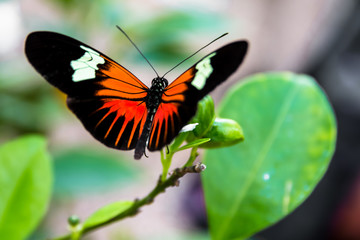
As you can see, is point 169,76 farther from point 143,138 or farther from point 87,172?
point 143,138

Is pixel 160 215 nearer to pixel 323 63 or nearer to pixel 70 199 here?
pixel 323 63

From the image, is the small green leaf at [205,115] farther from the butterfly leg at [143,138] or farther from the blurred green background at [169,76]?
the blurred green background at [169,76]

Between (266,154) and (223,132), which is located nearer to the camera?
(223,132)

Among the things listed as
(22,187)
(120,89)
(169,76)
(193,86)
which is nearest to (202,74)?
(193,86)

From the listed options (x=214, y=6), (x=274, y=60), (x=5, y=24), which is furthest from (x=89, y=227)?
(x=274, y=60)

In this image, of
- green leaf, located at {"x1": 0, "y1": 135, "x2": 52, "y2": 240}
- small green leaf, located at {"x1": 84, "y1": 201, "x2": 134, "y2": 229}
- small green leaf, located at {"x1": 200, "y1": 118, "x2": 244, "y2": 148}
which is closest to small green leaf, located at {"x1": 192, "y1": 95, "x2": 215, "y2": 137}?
small green leaf, located at {"x1": 200, "y1": 118, "x2": 244, "y2": 148}

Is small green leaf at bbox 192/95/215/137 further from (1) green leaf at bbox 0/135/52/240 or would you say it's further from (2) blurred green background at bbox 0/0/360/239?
(2) blurred green background at bbox 0/0/360/239

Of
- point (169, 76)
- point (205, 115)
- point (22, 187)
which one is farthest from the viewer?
point (169, 76)
